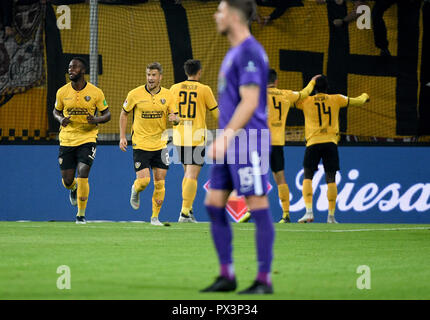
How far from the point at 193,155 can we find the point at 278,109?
180 cm

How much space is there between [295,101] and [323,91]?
53cm

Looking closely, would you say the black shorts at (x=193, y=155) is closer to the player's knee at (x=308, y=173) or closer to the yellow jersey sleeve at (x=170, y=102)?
the yellow jersey sleeve at (x=170, y=102)

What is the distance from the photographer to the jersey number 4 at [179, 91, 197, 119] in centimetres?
1380

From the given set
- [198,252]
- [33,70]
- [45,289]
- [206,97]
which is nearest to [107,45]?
[33,70]

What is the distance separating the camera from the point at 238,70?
566cm

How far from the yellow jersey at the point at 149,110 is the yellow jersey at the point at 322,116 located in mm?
2707

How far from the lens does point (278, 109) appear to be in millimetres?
14547

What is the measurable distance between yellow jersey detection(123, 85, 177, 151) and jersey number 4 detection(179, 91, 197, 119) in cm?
54

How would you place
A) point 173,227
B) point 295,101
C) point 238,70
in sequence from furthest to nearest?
point 295,101
point 173,227
point 238,70

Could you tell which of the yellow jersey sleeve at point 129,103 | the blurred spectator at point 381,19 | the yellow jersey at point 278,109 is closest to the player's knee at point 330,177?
the yellow jersey at point 278,109

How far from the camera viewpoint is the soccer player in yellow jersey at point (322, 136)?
14.5 metres

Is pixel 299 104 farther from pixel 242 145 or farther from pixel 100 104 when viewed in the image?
pixel 242 145

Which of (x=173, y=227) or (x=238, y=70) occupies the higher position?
(x=173, y=227)
